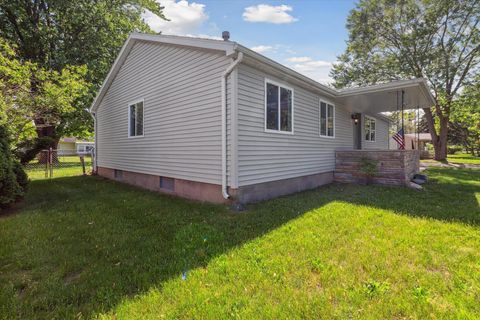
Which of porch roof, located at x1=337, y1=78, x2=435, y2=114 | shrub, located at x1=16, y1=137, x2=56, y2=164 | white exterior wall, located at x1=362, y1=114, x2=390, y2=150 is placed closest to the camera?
porch roof, located at x1=337, y1=78, x2=435, y2=114

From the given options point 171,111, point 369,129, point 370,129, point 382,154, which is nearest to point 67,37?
point 171,111

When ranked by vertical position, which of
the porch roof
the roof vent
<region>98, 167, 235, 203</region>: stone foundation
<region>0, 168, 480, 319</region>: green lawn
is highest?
the roof vent

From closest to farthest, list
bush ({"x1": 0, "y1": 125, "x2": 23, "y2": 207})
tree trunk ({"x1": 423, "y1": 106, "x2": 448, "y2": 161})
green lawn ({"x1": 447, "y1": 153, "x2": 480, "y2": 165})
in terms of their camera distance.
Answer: bush ({"x1": 0, "y1": 125, "x2": 23, "y2": 207}), tree trunk ({"x1": 423, "y1": 106, "x2": 448, "y2": 161}), green lawn ({"x1": 447, "y1": 153, "x2": 480, "y2": 165})

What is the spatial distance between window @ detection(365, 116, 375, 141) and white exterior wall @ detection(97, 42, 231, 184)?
33.8 ft

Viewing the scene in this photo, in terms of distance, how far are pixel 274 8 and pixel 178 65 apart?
17.5ft

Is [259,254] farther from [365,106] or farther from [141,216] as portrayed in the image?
[365,106]

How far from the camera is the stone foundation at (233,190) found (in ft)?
19.3

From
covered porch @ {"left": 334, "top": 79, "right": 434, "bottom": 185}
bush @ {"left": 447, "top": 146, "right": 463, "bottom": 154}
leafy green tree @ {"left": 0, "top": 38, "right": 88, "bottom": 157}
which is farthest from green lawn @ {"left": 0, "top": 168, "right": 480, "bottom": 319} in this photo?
bush @ {"left": 447, "top": 146, "right": 463, "bottom": 154}

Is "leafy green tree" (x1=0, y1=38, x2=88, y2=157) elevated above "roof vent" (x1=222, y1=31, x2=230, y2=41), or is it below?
below

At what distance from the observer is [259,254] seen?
3.33 meters

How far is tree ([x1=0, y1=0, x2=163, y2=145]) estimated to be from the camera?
12.5m

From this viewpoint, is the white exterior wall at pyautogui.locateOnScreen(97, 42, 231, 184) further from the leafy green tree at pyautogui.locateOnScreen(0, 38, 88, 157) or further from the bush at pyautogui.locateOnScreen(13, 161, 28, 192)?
the bush at pyautogui.locateOnScreen(13, 161, 28, 192)

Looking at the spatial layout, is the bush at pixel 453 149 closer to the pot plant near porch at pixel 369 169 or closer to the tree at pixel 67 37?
the pot plant near porch at pixel 369 169

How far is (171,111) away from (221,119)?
228 centimetres
